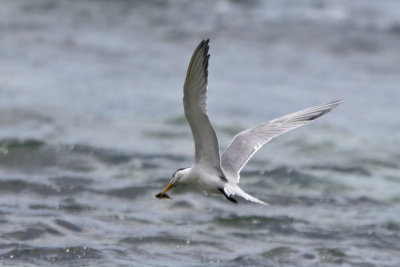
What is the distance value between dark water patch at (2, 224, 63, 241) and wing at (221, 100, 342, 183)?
242 centimetres

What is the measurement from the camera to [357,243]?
31.0 ft

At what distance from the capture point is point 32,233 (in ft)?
30.0

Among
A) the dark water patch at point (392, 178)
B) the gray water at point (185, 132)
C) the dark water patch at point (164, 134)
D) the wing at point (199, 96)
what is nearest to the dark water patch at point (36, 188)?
the gray water at point (185, 132)

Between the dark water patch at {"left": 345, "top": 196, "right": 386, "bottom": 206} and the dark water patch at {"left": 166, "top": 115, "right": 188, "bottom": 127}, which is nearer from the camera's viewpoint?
the dark water patch at {"left": 345, "top": 196, "right": 386, "bottom": 206}

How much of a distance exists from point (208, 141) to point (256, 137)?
1.28 meters

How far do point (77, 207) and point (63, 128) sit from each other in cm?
324

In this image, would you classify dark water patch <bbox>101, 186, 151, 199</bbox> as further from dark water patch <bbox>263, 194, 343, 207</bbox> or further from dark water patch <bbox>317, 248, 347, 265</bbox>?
dark water patch <bbox>317, 248, 347, 265</bbox>

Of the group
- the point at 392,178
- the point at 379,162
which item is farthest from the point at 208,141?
the point at 379,162

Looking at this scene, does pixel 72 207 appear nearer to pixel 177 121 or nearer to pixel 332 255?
pixel 332 255

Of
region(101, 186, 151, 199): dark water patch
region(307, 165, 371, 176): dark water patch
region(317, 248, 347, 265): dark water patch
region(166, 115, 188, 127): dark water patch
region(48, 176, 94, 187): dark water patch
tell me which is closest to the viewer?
region(317, 248, 347, 265): dark water patch

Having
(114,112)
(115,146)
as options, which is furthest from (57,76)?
(115,146)

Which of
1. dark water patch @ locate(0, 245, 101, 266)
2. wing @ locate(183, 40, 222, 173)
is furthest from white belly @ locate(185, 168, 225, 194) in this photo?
dark water patch @ locate(0, 245, 101, 266)

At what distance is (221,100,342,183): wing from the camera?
25.0ft

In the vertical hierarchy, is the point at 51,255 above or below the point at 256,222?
below
